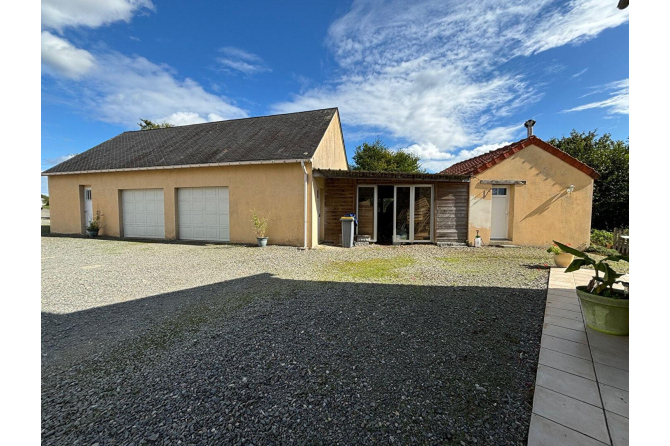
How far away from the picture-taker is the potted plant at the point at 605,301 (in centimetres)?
271

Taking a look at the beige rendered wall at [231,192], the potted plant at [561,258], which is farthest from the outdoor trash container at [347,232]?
the potted plant at [561,258]

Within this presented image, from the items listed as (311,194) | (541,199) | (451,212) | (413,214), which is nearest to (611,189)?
(541,199)

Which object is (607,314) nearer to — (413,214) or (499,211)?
(413,214)

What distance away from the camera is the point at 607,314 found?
2768 millimetres

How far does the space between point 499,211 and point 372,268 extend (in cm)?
658

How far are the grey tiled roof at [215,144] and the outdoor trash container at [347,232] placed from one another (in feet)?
8.97

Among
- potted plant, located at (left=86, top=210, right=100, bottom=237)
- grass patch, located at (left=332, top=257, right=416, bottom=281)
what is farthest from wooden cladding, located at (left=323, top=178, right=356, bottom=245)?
potted plant, located at (left=86, top=210, right=100, bottom=237)

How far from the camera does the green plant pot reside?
106 inches

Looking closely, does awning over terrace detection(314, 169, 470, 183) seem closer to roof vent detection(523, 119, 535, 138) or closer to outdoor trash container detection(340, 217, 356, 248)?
outdoor trash container detection(340, 217, 356, 248)

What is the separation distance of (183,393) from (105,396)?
604 millimetres

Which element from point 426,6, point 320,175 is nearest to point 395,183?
point 320,175

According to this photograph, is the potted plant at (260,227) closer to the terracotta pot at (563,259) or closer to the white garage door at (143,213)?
the white garage door at (143,213)

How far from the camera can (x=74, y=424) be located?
5.62 feet
